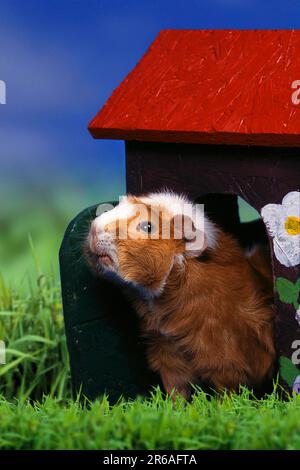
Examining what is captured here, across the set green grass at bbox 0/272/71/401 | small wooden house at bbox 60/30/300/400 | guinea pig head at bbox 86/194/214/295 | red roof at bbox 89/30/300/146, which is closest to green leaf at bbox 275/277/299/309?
small wooden house at bbox 60/30/300/400

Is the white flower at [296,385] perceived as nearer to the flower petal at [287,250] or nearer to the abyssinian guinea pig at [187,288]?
the abyssinian guinea pig at [187,288]

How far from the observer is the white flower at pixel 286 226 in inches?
107

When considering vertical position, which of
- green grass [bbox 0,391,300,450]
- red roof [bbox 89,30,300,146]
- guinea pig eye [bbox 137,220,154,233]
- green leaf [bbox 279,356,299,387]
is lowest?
green grass [bbox 0,391,300,450]

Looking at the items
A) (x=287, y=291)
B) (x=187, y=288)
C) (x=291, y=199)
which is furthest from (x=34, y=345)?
(x=291, y=199)

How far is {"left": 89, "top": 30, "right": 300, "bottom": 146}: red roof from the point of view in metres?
2.71

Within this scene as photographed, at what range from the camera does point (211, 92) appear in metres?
2.86

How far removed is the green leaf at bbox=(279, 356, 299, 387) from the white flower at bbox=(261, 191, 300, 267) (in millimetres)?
279

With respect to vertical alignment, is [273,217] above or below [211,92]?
below

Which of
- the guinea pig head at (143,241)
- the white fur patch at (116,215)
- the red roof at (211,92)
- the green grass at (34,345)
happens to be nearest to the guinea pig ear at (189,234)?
the guinea pig head at (143,241)

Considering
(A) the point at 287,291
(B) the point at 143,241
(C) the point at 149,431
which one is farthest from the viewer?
(A) the point at 287,291

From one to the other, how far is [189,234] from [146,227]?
124 mm

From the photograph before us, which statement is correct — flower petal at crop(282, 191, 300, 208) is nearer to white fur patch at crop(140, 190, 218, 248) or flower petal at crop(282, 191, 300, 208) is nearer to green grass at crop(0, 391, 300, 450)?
white fur patch at crop(140, 190, 218, 248)

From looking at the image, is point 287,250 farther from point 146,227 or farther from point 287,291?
point 146,227
